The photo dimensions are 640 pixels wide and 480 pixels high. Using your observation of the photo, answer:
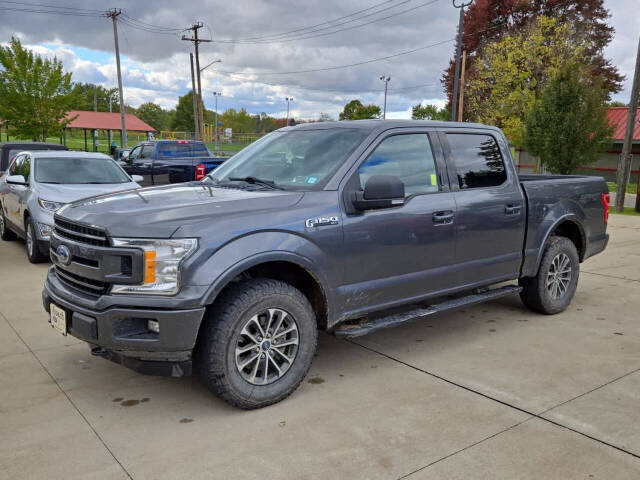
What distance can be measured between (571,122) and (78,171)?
52.4ft

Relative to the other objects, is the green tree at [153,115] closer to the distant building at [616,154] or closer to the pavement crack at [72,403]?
the distant building at [616,154]

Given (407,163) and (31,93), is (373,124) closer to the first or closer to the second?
(407,163)

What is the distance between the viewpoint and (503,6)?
39344mm

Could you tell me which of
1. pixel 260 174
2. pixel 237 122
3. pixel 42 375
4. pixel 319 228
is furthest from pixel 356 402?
pixel 237 122

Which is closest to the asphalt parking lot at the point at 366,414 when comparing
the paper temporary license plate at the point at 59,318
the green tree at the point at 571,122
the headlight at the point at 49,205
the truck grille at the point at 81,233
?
the paper temporary license plate at the point at 59,318

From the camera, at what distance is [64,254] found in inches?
146

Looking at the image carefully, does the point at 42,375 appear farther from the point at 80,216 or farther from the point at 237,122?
the point at 237,122

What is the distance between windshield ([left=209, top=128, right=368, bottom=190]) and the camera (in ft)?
13.7

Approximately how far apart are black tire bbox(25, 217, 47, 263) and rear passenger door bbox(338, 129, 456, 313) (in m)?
5.69

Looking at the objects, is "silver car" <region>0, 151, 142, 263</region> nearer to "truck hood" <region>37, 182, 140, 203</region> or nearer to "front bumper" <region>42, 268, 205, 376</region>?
"truck hood" <region>37, 182, 140, 203</region>

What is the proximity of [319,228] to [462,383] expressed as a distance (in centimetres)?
156

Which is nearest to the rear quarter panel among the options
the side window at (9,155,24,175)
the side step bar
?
the side step bar

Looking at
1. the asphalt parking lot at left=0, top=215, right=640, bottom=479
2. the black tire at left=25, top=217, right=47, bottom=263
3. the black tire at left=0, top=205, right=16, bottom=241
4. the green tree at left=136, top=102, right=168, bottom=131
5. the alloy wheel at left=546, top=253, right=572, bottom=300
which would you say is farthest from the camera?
the green tree at left=136, top=102, right=168, bottom=131

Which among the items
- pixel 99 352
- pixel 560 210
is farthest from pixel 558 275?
pixel 99 352
